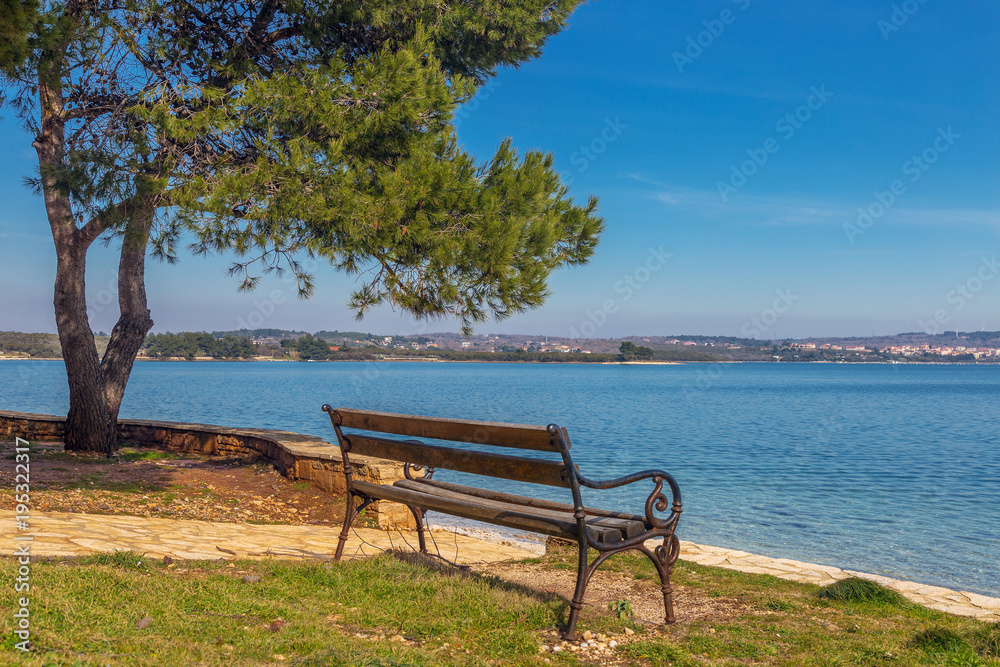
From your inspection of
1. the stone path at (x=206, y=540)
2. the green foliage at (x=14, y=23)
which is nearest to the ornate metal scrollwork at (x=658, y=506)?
the stone path at (x=206, y=540)

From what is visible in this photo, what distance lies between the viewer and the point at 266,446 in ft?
31.4

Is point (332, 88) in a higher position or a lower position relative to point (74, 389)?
higher

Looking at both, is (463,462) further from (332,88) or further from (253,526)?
(332,88)

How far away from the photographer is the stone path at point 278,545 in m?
4.75

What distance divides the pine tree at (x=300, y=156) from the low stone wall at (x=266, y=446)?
6.42 feet

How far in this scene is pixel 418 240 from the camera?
7.39 m

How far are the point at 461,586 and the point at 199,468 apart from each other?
6.40m

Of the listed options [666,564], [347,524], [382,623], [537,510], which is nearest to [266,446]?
[347,524]

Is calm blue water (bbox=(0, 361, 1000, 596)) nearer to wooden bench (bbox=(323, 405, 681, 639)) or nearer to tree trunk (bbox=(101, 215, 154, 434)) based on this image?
wooden bench (bbox=(323, 405, 681, 639))

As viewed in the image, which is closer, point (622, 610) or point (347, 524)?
point (622, 610)

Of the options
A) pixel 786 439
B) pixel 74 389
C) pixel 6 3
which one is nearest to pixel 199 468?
pixel 74 389

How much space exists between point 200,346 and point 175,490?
87.1m

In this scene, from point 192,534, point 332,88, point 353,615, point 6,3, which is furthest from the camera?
point 332,88

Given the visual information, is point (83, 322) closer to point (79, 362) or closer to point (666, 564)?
point (79, 362)
